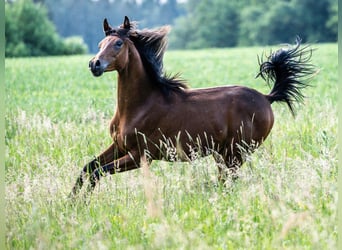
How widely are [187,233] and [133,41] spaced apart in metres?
2.21

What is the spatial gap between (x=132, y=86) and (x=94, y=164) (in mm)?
766

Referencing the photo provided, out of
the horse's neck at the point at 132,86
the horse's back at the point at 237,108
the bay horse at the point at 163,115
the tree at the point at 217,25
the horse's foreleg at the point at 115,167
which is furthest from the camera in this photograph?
the tree at the point at 217,25

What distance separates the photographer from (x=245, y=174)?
6023mm

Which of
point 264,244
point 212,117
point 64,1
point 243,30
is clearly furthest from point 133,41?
point 64,1

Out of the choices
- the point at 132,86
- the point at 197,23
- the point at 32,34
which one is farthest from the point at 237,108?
the point at 197,23

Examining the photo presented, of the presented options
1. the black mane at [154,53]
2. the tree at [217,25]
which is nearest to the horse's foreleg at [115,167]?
the black mane at [154,53]

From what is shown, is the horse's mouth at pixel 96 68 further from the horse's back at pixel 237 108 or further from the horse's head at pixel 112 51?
the horse's back at pixel 237 108

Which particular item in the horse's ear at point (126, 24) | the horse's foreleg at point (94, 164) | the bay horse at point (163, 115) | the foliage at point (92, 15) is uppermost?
the foliage at point (92, 15)

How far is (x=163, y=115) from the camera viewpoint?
6539mm

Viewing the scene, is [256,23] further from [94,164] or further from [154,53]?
[94,164]

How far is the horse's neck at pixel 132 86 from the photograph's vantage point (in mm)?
6477

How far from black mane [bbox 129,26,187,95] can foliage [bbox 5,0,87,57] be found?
45296 millimetres

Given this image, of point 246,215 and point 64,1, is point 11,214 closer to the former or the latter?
point 246,215

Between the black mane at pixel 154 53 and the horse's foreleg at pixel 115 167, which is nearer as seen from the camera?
the horse's foreleg at pixel 115 167
